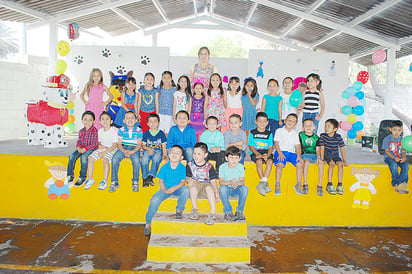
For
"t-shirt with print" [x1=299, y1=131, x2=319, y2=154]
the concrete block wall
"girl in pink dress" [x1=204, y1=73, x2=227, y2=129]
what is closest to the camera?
"t-shirt with print" [x1=299, y1=131, x2=319, y2=154]

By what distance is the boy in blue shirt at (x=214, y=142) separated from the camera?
3.72m

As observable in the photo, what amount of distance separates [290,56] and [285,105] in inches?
156

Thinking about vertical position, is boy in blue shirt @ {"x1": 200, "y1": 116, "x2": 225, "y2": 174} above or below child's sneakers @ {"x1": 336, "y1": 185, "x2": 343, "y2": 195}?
above

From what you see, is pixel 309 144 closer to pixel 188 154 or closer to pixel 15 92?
pixel 188 154

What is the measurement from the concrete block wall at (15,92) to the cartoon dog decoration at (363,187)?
847 cm

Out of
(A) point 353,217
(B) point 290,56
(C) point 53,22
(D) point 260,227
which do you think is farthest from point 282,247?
(C) point 53,22

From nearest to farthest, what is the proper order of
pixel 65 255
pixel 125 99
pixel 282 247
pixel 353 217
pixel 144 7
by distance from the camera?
pixel 65 255 → pixel 282 247 → pixel 353 217 → pixel 125 99 → pixel 144 7

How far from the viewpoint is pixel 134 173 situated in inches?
Result: 146

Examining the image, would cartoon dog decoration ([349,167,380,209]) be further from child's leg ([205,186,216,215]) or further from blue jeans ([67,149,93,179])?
blue jeans ([67,149,93,179])

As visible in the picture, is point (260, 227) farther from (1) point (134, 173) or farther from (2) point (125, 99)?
(2) point (125, 99)

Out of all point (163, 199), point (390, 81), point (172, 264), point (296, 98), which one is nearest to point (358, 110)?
point (390, 81)

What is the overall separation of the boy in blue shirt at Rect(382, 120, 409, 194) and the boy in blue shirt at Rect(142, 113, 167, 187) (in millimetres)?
2955

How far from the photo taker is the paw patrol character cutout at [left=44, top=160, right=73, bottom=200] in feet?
12.7

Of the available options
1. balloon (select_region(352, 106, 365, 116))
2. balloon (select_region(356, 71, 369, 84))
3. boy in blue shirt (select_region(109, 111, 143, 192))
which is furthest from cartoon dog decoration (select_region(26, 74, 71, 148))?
balloon (select_region(356, 71, 369, 84))
